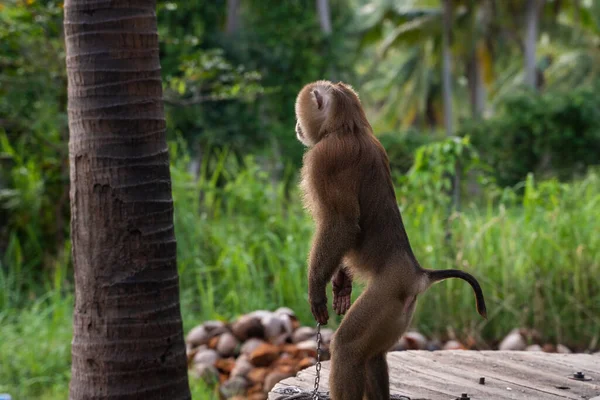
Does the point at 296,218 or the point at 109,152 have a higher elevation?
the point at 109,152

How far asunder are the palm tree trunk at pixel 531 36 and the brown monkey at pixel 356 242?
24.3 meters

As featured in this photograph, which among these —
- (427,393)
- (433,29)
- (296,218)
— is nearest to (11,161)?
(296,218)

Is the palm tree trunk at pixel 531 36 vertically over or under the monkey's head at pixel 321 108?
over

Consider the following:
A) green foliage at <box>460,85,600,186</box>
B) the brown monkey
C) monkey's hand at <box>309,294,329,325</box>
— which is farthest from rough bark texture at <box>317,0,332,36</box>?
monkey's hand at <box>309,294,329,325</box>

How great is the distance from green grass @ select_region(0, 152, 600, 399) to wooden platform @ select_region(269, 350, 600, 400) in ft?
6.78

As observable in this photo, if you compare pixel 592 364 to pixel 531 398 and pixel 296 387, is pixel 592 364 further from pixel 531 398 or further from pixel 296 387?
pixel 296 387

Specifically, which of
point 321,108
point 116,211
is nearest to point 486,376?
point 321,108

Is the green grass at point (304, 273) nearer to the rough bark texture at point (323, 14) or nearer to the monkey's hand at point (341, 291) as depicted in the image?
the monkey's hand at point (341, 291)

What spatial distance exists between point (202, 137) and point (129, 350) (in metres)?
14.2

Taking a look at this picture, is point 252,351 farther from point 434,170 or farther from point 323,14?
point 323,14

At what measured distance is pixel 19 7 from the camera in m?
8.32

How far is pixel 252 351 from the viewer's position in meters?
6.24

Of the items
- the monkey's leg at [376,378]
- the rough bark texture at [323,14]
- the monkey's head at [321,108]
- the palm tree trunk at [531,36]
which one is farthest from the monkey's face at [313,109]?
the palm tree trunk at [531,36]

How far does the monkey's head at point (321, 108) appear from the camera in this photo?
3242 millimetres
